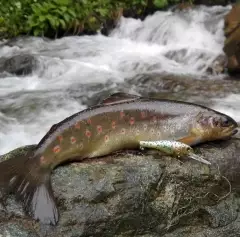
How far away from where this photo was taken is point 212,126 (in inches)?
159

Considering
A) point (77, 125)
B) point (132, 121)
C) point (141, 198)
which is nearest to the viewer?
point (141, 198)

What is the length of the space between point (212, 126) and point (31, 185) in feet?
5.24

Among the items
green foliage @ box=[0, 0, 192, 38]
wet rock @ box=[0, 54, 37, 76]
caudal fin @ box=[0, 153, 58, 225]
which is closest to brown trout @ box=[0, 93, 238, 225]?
caudal fin @ box=[0, 153, 58, 225]

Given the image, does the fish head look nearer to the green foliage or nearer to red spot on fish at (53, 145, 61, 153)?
red spot on fish at (53, 145, 61, 153)

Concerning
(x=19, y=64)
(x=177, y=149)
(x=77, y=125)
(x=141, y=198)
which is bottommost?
(x=19, y=64)

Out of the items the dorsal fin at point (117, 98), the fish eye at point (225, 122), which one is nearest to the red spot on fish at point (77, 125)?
Result: the dorsal fin at point (117, 98)

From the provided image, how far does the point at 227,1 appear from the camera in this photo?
14.2 meters

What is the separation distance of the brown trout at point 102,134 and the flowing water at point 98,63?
252cm

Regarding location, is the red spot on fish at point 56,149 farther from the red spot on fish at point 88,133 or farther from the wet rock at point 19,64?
the wet rock at point 19,64

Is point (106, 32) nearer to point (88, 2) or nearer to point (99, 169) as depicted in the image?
point (88, 2)

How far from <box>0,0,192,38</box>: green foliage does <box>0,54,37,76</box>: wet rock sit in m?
1.81

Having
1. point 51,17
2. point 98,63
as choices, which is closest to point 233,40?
point 98,63

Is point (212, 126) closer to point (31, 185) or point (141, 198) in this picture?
point (141, 198)

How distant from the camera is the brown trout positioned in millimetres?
3240
